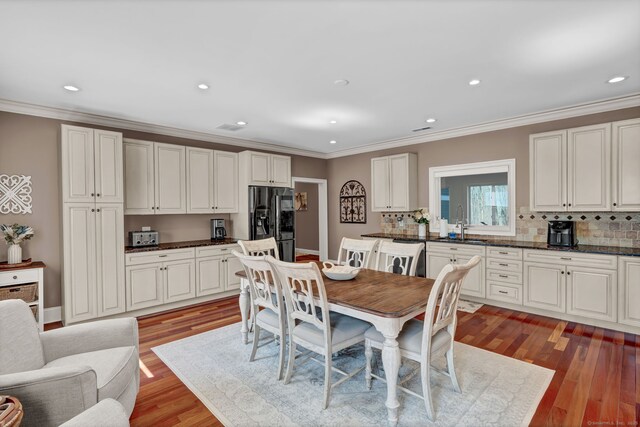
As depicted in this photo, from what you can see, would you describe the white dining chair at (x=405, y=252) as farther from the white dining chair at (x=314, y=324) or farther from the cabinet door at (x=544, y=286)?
the cabinet door at (x=544, y=286)

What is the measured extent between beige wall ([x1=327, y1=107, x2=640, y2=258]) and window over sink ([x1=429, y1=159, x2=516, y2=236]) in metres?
0.09

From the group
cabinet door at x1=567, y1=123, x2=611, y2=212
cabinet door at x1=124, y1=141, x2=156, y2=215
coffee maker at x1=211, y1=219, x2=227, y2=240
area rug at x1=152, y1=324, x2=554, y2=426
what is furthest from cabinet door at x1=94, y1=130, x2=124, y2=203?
cabinet door at x1=567, y1=123, x2=611, y2=212

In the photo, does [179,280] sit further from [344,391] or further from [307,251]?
[307,251]

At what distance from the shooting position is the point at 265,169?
17.9 feet

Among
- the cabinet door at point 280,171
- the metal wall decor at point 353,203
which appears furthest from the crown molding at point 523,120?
the cabinet door at point 280,171

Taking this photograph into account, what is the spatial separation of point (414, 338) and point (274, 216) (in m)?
3.67

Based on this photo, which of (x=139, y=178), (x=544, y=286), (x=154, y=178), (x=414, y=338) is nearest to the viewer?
(x=414, y=338)

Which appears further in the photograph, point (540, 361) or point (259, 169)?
point (259, 169)

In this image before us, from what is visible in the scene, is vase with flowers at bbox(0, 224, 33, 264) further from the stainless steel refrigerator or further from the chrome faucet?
the chrome faucet

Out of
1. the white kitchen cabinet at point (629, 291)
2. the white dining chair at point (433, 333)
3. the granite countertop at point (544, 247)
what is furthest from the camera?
the granite countertop at point (544, 247)

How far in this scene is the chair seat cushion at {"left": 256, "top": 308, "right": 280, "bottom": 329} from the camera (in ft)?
8.70

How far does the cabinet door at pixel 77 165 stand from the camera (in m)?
3.60

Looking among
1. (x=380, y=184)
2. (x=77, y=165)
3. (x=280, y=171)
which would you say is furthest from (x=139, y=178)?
(x=380, y=184)

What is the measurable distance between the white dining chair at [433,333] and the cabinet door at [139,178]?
3551mm
